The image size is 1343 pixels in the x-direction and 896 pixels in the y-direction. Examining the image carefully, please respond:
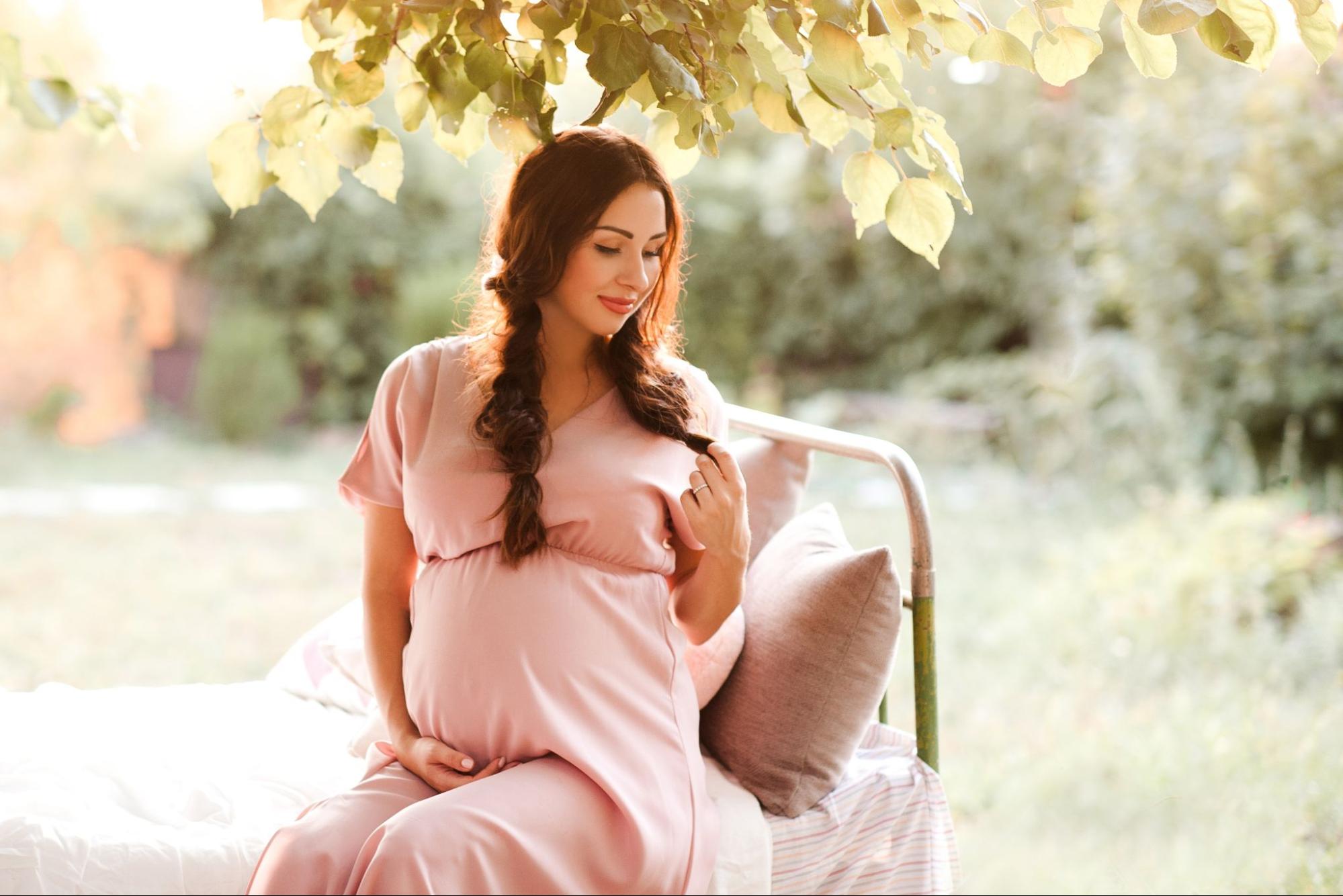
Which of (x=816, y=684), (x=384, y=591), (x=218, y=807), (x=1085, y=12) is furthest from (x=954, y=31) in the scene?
(x=218, y=807)

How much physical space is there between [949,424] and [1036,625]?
3119mm

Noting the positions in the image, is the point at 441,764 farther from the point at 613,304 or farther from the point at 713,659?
the point at 613,304

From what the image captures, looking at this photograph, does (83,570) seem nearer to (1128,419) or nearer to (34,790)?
(34,790)

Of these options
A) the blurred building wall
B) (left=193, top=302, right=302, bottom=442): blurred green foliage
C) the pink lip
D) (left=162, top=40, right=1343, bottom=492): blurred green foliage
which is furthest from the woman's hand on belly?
the blurred building wall

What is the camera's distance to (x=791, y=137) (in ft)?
28.2

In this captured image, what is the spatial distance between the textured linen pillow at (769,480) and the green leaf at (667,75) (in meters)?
0.91

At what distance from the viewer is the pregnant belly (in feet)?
5.97

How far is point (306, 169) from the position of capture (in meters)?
2.00

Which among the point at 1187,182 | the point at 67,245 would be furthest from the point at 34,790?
the point at 67,245

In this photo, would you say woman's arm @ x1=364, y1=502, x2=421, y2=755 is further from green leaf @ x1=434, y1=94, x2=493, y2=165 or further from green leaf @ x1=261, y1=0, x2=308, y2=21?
Answer: green leaf @ x1=261, y1=0, x2=308, y2=21

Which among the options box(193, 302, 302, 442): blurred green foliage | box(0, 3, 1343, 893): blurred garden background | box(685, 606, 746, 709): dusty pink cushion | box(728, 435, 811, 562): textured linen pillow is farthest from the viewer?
box(193, 302, 302, 442): blurred green foliage

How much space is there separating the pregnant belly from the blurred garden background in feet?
3.33

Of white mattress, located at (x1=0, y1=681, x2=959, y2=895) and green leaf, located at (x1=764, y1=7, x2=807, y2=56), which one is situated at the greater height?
green leaf, located at (x1=764, y1=7, x2=807, y2=56)

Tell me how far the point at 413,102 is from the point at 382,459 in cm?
57
